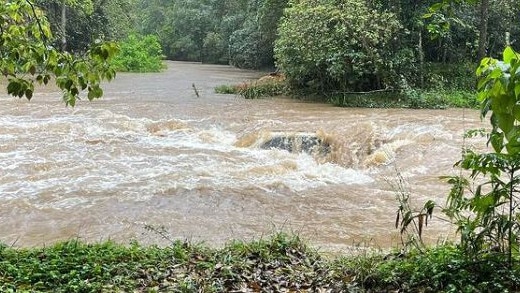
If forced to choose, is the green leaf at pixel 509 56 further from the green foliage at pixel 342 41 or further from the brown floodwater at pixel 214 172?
the green foliage at pixel 342 41

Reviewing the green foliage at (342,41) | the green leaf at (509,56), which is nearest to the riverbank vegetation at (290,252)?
the green leaf at (509,56)

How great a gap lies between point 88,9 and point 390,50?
1810cm

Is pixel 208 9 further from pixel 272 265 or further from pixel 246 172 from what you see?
pixel 272 265

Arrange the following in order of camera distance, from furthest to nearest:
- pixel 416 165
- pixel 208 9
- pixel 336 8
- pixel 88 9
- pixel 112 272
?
pixel 208 9 → pixel 88 9 → pixel 336 8 → pixel 416 165 → pixel 112 272

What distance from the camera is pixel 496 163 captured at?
110 inches

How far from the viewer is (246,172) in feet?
29.4

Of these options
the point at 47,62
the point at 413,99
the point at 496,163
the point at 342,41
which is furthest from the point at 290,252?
the point at 342,41

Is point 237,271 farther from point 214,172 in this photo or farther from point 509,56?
point 214,172

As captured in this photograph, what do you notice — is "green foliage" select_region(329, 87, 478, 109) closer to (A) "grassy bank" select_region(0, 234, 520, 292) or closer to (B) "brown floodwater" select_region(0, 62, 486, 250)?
(B) "brown floodwater" select_region(0, 62, 486, 250)

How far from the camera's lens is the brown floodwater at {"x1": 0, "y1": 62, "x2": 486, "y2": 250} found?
6.27 meters

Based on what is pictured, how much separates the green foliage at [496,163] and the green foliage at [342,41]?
1301 cm

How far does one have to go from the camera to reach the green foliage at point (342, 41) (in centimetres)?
1587

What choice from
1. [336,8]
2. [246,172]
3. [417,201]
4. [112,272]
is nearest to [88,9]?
[336,8]

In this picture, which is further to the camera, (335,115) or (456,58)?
(456,58)
